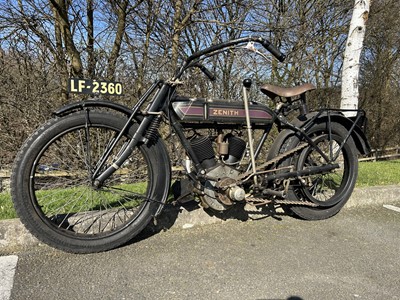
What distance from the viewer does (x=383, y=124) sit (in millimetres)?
13414

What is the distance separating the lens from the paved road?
2.22 m

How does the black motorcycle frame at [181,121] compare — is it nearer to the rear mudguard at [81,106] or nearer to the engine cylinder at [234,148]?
the rear mudguard at [81,106]

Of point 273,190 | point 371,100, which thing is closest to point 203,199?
point 273,190

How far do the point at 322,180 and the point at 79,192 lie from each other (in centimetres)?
272

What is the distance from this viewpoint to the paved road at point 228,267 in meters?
2.22

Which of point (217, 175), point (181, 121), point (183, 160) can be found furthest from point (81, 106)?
point (217, 175)

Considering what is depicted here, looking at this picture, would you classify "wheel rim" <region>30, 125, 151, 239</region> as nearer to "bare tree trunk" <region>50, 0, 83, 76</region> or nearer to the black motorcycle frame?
the black motorcycle frame

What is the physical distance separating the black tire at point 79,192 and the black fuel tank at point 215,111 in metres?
0.36

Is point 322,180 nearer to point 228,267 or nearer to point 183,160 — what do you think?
point 183,160

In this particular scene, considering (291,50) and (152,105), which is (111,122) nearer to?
(152,105)

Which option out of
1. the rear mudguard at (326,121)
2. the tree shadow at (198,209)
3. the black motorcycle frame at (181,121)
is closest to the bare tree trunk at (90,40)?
the black motorcycle frame at (181,121)

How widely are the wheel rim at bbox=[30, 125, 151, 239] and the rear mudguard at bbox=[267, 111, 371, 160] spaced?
137 centimetres

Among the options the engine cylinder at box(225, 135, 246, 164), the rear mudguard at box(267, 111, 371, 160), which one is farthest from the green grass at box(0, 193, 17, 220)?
the rear mudguard at box(267, 111, 371, 160)

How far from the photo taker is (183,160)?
3.20 metres
